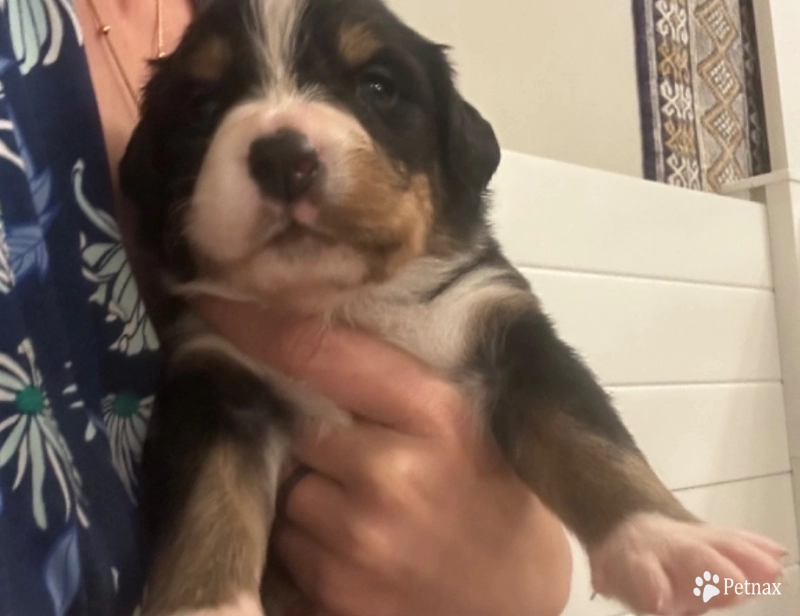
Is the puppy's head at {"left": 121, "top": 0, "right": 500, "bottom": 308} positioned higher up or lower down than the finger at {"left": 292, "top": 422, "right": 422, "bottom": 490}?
higher up

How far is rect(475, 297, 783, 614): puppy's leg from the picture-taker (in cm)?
94

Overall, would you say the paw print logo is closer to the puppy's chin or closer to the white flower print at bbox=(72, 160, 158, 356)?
the puppy's chin

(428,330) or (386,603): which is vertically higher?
(428,330)

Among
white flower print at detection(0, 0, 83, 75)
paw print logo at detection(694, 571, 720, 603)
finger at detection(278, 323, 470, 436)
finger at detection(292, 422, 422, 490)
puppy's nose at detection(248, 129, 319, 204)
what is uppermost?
white flower print at detection(0, 0, 83, 75)

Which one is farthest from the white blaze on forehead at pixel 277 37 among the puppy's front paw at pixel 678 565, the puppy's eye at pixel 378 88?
the puppy's front paw at pixel 678 565

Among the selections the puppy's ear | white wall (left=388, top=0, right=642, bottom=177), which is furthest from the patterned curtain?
the puppy's ear

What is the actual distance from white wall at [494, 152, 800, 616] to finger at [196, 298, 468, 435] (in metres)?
1.15

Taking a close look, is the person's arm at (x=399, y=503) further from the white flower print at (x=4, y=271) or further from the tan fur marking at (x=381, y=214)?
the white flower print at (x=4, y=271)

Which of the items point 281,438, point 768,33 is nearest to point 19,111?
point 281,438

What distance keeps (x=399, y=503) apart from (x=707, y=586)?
38 cm

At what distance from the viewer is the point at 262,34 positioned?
1.14m

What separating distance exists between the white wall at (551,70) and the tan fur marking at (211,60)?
1359 millimetres

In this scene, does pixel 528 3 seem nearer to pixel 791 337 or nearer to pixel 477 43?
pixel 477 43

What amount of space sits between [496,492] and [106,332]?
1.81 ft
